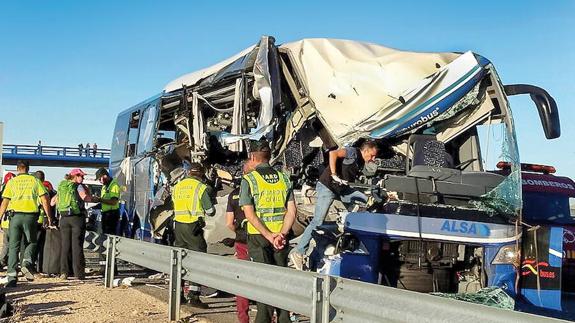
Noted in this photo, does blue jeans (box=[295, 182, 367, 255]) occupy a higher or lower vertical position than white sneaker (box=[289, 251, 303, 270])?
higher

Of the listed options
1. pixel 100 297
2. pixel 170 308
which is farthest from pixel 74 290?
pixel 170 308

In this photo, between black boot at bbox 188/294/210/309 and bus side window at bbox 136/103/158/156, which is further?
bus side window at bbox 136/103/158/156

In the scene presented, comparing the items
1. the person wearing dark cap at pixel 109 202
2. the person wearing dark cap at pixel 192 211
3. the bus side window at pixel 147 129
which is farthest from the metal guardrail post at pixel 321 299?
the person wearing dark cap at pixel 109 202

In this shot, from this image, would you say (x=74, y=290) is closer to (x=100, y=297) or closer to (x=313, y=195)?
(x=100, y=297)

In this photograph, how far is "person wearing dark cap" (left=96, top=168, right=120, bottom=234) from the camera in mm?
12164

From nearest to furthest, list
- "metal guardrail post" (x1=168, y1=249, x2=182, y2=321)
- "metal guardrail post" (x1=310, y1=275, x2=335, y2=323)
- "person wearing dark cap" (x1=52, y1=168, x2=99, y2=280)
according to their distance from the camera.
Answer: "metal guardrail post" (x1=310, y1=275, x2=335, y2=323)
"metal guardrail post" (x1=168, y1=249, x2=182, y2=321)
"person wearing dark cap" (x1=52, y1=168, x2=99, y2=280)

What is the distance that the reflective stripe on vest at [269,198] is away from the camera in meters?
6.26

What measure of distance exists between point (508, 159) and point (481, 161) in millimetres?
1106

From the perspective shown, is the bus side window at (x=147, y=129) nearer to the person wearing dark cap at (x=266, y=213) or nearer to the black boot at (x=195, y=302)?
the black boot at (x=195, y=302)

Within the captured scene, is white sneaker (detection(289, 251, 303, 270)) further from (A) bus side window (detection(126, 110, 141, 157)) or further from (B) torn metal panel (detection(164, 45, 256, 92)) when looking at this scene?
(A) bus side window (detection(126, 110, 141, 157))

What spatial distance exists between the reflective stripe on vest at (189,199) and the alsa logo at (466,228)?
2.90m

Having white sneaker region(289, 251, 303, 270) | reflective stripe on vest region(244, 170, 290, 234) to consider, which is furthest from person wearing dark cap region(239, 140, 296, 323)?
white sneaker region(289, 251, 303, 270)

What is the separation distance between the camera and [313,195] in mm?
9320

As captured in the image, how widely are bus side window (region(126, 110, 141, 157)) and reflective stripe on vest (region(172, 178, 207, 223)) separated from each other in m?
4.77
